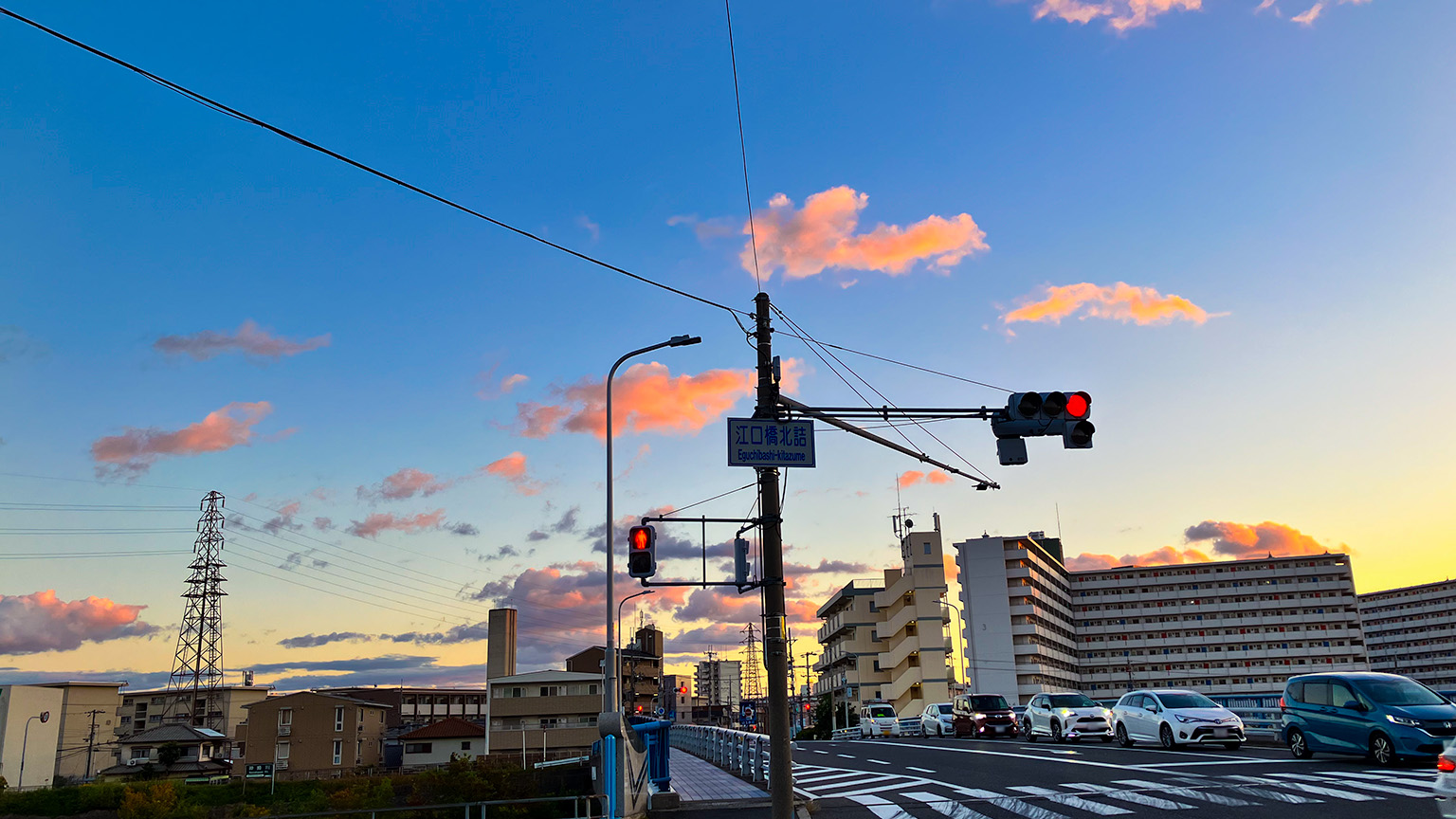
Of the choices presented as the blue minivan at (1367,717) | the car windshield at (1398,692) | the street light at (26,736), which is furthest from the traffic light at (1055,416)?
the street light at (26,736)

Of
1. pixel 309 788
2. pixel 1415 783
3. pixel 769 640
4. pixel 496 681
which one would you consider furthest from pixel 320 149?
pixel 496 681

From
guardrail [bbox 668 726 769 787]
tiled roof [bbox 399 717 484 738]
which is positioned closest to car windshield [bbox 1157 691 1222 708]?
guardrail [bbox 668 726 769 787]

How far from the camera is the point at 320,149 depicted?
32.4 feet

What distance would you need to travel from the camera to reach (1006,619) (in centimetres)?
9819

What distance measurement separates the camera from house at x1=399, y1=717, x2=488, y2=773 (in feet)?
255

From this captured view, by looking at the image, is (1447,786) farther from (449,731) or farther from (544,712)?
(449,731)

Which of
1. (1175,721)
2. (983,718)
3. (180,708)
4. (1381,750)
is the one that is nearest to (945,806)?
(1381,750)

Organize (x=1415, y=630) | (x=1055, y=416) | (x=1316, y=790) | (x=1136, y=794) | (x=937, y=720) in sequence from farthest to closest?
1. (x=1415, y=630)
2. (x=937, y=720)
3. (x=1136, y=794)
4. (x=1316, y=790)
5. (x=1055, y=416)

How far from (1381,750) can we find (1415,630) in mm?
202701

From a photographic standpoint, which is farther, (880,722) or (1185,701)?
(880,722)

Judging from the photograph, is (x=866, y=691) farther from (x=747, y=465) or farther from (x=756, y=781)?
(x=747, y=465)

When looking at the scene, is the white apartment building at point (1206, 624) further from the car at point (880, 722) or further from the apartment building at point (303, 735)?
the apartment building at point (303, 735)

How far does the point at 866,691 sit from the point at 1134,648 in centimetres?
4680

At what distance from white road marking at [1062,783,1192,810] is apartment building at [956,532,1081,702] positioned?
82.9m
